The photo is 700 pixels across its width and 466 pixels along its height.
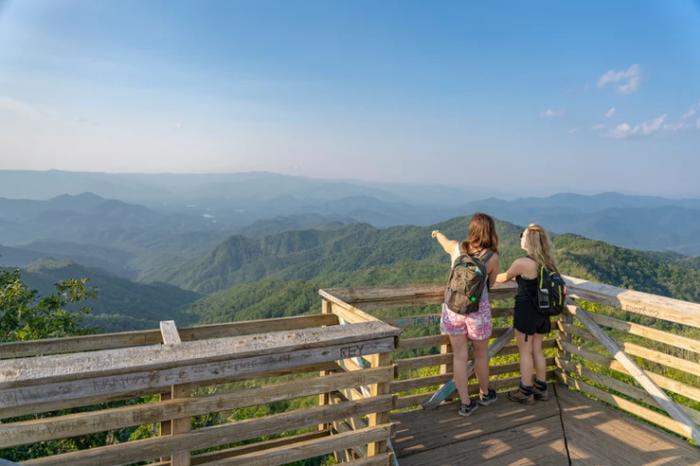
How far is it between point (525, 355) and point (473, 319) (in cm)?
110

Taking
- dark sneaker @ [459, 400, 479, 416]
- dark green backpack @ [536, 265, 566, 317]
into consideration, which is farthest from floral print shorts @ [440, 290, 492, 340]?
dark sneaker @ [459, 400, 479, 416]

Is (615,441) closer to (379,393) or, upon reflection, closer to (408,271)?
(379,393)

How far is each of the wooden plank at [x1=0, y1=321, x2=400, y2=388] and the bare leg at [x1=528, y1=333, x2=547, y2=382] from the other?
8.82 feet

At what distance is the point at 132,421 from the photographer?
247 centimetres

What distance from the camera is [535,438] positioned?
440 centimetres

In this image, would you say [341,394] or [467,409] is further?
[467,409]

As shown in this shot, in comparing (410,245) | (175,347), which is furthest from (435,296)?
(410,245)

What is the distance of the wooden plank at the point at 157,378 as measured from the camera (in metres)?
2.19

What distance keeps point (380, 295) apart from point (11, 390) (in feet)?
10.7

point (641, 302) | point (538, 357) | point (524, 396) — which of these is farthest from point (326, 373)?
point (641, 302)

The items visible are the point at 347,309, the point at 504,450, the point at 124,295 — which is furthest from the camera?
the point at 124,295

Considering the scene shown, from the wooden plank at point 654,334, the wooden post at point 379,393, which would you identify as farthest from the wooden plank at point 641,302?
the wooden post at point 379,393

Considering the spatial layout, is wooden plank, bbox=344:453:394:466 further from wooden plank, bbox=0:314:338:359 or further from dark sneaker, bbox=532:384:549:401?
dark sneaker, bbox=532:384:549:401

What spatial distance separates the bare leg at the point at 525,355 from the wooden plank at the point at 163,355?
2.58 m
